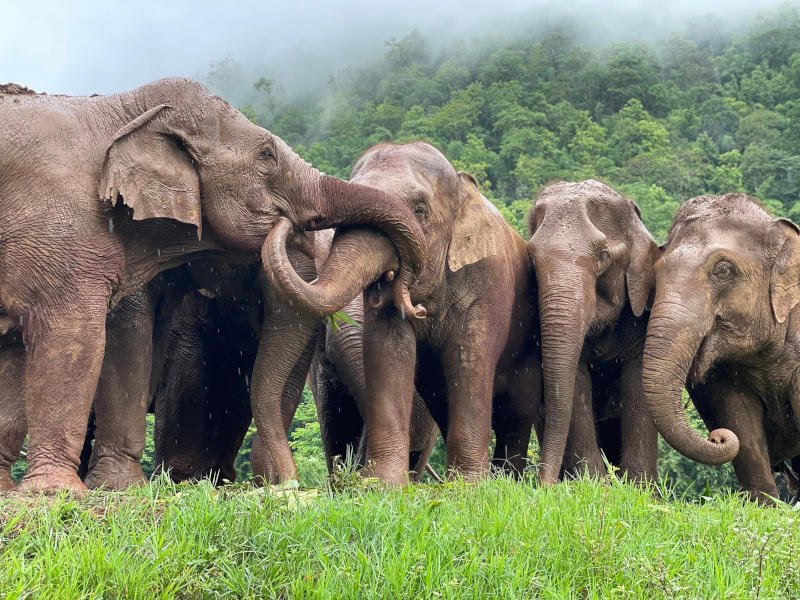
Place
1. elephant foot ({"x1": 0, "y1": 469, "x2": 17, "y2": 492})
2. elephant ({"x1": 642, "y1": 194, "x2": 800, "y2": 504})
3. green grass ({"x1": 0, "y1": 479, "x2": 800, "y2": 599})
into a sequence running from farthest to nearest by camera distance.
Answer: elephant ({"x1": 642, "y1": 194, "x2": 800, "y2": 504}) < elephant foot ({"x1": 0, "y1": 469, "x2": 17, "y2": 492}) < green grass ({"x1": 0, "y1": 479, "x2": 800, "y2": 599})

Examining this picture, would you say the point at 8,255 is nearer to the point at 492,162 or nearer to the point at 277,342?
the point at 277,342

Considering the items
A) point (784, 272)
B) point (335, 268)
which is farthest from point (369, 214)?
point (784, 272)

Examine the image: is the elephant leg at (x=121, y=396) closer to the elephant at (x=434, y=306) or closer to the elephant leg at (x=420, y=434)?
the elephant at (x=434, y=306)

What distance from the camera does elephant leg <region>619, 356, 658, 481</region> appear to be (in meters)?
10.2

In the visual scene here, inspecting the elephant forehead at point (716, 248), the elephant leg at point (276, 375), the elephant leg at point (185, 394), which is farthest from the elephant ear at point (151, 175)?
the elephant forehead at point (716, 248)

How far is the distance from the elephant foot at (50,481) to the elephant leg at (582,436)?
465 centimetres

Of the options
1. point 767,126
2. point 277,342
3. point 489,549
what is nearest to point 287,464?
point 277,342

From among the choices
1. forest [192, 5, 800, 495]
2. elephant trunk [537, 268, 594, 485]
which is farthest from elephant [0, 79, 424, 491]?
forest [192, 5, 800, 495]

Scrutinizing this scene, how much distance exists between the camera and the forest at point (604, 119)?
5584 centimetres

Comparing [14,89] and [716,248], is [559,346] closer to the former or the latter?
[716,248]

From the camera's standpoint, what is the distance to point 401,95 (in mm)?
93250

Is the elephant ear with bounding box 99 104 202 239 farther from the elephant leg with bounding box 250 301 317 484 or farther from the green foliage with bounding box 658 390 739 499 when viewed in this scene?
the green foliage with bounding box 658 390 739 499

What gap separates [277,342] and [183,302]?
5.17 ft

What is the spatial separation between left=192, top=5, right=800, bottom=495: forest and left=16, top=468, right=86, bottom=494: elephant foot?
19.9m
